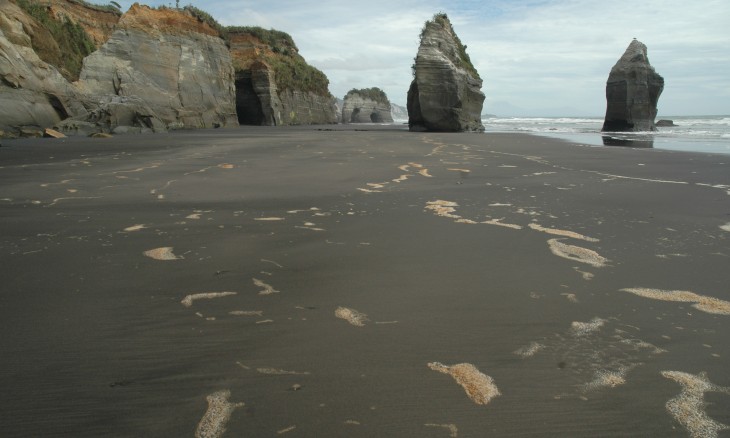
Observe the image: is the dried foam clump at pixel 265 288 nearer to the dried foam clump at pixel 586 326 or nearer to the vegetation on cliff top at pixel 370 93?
the dried foam clump at pixel 586 326

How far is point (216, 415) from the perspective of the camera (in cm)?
161

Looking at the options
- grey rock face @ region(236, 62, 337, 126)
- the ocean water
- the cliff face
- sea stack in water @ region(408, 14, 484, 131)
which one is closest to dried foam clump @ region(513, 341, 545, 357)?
the ocean water

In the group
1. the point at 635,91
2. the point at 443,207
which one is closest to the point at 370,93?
the point at 635,91

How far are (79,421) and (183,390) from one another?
1.10 feet

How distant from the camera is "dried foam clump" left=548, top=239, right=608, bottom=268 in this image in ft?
11.1

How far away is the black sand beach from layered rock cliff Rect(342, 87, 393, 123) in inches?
3287

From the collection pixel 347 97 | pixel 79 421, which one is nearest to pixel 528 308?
pixel 79 421

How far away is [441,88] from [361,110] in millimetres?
61090

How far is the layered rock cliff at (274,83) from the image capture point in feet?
127

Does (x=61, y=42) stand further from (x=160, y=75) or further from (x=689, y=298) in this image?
(x=689, y=298)

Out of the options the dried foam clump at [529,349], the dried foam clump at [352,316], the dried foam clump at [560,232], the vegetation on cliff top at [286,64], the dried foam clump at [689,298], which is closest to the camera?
the dried foam clump at [529,349]

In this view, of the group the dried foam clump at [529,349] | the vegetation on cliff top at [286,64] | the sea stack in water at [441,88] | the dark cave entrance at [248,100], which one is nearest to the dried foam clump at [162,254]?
the dried foam clump at [529,349]

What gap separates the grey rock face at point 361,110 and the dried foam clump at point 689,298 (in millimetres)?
85238

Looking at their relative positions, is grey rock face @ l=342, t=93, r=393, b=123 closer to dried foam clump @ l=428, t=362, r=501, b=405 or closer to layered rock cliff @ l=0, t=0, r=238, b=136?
layered rock cliff @ l=0, t=0, r=238, b=136
